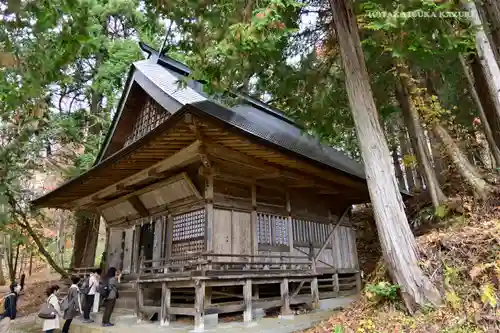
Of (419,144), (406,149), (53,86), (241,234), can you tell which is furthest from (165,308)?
(406,149)

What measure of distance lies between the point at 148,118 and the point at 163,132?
202 inches

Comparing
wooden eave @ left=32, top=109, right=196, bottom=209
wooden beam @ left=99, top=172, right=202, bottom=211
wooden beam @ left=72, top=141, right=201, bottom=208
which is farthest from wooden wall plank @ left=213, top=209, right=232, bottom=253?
wooden eave @ left=32, top=109, right=196, bottom=209

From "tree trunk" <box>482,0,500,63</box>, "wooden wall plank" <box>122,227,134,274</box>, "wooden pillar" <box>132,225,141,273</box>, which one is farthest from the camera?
"wooden wall plank" <box>122,227,134,274</box>

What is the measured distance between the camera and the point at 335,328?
196 inches

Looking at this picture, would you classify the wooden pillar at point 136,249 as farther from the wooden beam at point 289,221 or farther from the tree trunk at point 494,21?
the tree trunk at point 494,21

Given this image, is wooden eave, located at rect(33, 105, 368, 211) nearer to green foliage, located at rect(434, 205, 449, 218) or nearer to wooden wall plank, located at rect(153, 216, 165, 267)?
wooden wall plank, located at rect(153, 216, 165, 267)

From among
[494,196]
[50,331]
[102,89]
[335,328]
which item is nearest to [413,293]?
[335,328]

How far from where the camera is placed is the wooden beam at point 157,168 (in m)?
7.21

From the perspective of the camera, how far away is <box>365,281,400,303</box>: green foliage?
4.92m

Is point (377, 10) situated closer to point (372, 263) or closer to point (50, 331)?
point (50, 331)

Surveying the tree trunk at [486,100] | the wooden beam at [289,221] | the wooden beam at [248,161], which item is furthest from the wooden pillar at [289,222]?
the tree trunk at [486,100]

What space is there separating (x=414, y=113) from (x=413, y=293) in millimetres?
5125

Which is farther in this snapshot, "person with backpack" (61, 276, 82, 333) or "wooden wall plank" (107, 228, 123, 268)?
"wooden wall plank" (107, 228, 123, 268)

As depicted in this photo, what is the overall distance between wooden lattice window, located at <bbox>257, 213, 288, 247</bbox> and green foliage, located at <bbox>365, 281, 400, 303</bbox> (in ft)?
12.7
